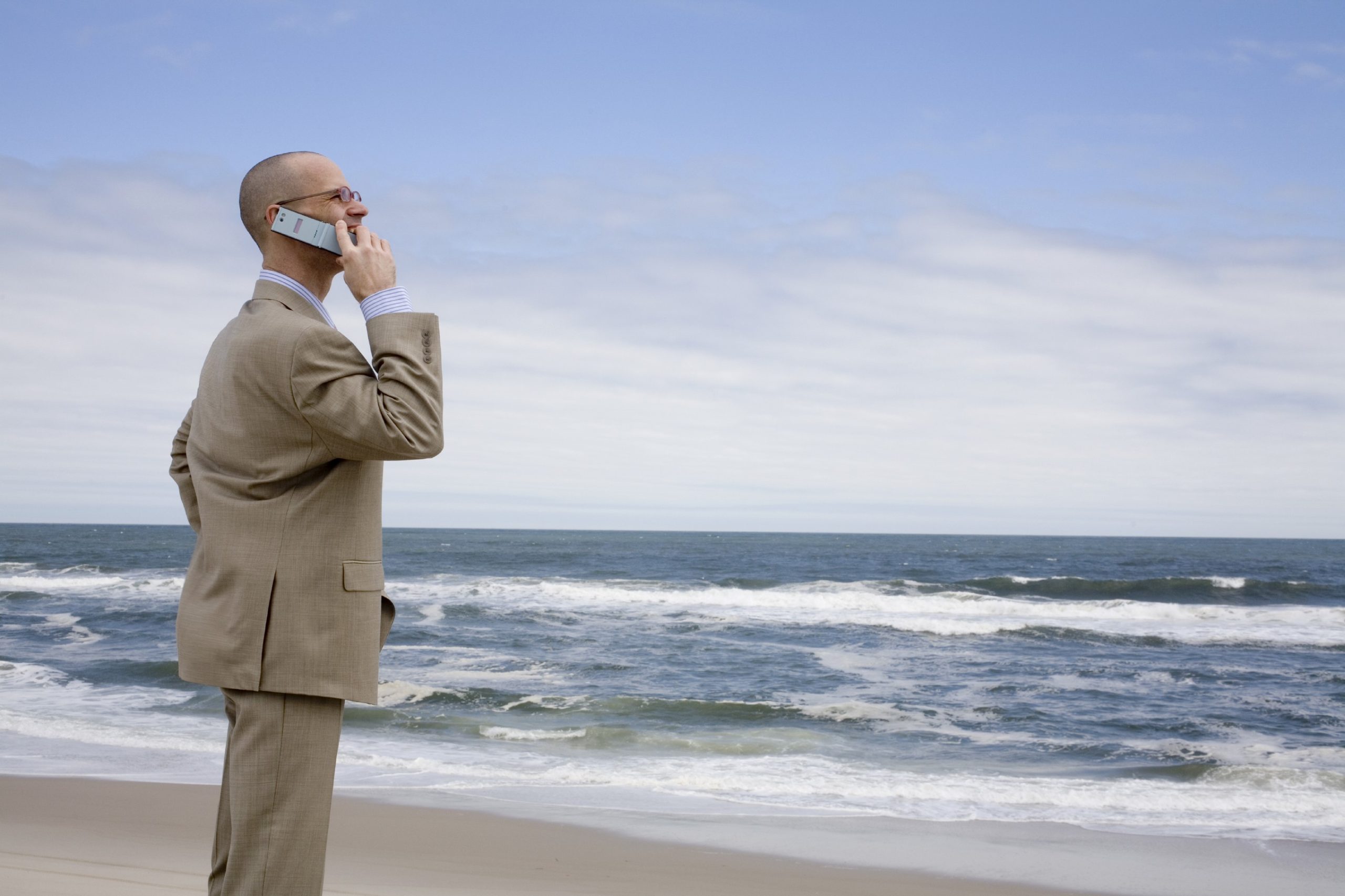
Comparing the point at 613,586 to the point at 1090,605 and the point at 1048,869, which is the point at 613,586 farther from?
the point at 1048,869

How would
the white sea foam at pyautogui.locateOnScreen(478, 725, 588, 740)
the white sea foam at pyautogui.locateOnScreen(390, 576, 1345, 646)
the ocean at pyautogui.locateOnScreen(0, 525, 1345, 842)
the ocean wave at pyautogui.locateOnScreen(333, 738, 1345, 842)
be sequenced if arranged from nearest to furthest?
1. the ocean wave at pyautogui.locateOnScreen(333, 738, 1345, 842)
2. the ocean at pyautogui.locateOnScreen(0, 525, 1345, 842)
3. the white sea foam at pyautogui.locateOnScreen(478, 725, 588, 740)
4. the white sea foam at pyautogui.locateOnScreen(390, 576, 1345, 646)

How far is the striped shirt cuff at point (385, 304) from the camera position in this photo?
1665 mm

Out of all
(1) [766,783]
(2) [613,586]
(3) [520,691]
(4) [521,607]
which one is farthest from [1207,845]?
(2) [613,586]

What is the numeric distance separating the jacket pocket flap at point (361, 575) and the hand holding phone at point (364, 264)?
17.0 inches

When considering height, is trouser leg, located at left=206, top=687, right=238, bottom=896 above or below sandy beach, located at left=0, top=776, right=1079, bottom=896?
above

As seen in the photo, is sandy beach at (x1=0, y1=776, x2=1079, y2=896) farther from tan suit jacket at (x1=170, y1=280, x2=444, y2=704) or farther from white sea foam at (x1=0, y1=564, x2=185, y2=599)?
white sea foam at (x1=0, y1=564, x2=185, y2=599)

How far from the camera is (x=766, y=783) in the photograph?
19.9 feet

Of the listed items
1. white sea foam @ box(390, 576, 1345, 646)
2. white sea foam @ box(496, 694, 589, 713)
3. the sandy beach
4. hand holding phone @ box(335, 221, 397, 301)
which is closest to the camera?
hand holding phone @ box(335, 221, 397, 301)

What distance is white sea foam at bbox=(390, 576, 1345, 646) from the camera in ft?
54.8

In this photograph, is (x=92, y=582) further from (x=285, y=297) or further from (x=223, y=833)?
(x=285, y=297)

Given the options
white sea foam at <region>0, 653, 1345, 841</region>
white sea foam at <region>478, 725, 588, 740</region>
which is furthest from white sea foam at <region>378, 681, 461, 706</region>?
white sea foam at <region>478, 725, 588, 740</region>

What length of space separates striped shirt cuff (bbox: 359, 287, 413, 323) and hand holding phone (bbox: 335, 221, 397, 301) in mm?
12

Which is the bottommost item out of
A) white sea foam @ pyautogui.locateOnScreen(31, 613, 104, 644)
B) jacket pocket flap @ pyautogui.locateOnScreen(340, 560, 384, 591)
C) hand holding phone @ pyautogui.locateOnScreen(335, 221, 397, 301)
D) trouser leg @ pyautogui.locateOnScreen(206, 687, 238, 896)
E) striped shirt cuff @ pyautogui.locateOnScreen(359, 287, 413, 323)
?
white sea foam @ pyautogui.locateOnScreen(31, 613, 104, 644)

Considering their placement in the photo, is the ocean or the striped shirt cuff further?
the ocean
